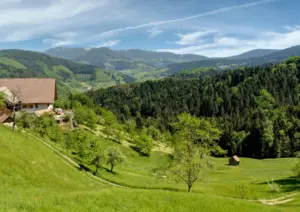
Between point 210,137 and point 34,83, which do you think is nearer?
point 210,137

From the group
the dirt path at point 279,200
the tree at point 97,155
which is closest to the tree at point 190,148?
the dirt path at point 279,200

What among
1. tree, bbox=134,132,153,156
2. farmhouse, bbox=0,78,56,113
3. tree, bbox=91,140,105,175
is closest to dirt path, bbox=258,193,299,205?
tree, bbox=91,140,105,175

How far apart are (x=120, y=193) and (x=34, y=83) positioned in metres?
76.8

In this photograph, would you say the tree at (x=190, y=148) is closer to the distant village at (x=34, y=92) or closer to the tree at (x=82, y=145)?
the tree at (x=82, y=145)

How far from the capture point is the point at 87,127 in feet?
410

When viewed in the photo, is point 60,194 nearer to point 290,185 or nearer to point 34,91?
point 290,185

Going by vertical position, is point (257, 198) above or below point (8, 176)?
below

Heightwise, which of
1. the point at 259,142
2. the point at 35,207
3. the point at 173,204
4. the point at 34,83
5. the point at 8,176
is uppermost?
the point at 34,83

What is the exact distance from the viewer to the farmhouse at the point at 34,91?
85312mm

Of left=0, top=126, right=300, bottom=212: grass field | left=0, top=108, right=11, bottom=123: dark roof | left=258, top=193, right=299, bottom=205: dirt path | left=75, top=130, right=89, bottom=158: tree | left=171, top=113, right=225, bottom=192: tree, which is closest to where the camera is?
left=0, top=126, right=300, bottom=212: grass field

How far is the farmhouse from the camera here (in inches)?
3359

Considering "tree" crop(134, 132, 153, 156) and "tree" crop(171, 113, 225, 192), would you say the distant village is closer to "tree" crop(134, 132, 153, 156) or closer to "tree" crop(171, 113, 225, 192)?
"tree" crop(134, 132, 153, 156)

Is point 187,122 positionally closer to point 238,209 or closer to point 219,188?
point 238,209

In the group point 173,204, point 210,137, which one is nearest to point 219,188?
point 210,137
